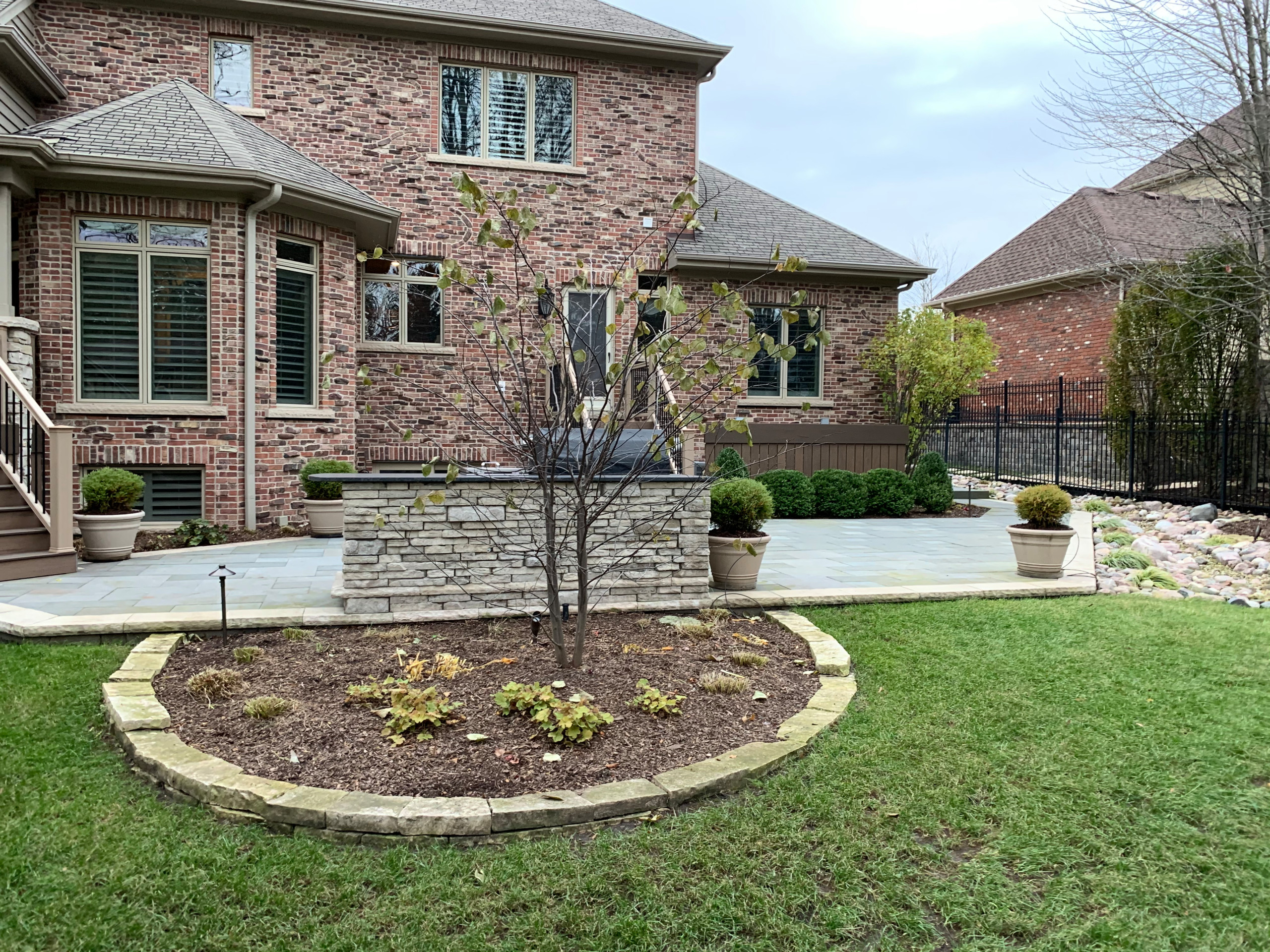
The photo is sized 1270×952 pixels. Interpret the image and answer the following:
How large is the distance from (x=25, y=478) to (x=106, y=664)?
413cm

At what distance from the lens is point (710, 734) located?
367cm

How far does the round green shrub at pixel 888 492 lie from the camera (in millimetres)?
12805

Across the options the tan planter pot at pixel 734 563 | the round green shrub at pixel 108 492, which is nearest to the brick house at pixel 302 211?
the round green shrub at pixel 108 492

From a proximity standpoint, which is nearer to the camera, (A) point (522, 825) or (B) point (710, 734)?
(A) point (522, 825)

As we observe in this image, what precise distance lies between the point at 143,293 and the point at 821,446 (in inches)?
Result: 382

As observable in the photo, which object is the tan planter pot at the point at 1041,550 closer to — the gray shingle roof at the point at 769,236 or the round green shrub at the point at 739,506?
the round green shrub at the point at 739,506

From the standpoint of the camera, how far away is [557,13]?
43.6 ft

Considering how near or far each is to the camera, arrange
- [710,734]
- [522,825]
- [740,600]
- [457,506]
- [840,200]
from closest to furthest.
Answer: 1. [522,825]
2. [710,734]
3. [457,506]
4. [740,600]
5. [840,200]

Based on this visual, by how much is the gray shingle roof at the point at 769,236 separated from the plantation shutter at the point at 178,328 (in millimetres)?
6823

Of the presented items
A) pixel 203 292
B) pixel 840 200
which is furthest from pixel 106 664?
pixel 840 200

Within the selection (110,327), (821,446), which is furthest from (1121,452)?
(110,327)

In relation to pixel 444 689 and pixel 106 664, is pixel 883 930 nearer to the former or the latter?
pixel 444 689

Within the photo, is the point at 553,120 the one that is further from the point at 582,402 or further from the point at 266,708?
the point at 266,708

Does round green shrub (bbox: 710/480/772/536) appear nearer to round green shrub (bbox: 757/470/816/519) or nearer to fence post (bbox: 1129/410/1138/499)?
round green shrub (bbox: 757/470/816/519)
